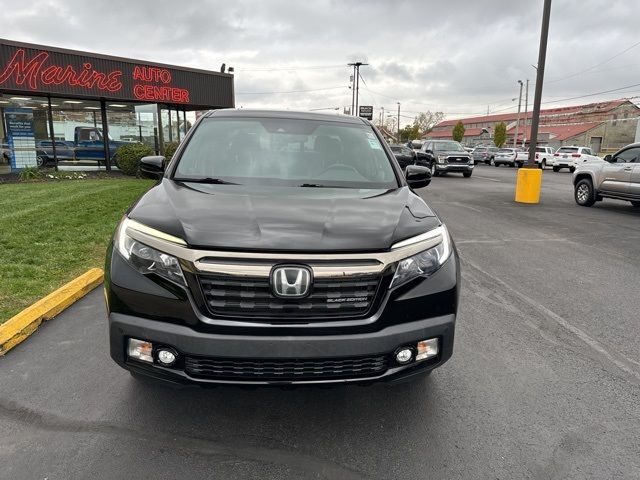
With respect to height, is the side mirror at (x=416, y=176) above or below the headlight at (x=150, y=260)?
above

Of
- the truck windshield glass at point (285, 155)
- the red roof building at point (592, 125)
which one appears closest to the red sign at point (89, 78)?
the truck windshield glass at point (285, 155)

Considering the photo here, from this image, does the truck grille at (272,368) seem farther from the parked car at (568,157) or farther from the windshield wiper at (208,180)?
the parked car at (568,157)

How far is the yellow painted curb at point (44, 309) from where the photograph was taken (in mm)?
3600

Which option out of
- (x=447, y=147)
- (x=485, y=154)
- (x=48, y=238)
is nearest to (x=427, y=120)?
(x=485, y=154)

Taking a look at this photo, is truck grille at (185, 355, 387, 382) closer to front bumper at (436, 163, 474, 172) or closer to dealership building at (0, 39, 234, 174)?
dealership building at (0, 39, 234, 174)

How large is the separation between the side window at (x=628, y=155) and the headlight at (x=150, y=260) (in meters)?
12.5

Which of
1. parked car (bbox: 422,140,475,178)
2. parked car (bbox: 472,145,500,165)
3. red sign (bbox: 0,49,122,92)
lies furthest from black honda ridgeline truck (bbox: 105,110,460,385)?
parked car (bbox: 472,145,500,165)

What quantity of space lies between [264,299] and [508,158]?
39.9 metres

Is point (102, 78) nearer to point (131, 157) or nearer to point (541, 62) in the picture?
point (131, 157)

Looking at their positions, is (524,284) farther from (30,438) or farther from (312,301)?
(30,438)

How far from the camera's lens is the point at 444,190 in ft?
55.3

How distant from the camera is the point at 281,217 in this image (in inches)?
96.7

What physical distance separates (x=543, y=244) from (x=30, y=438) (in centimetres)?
759

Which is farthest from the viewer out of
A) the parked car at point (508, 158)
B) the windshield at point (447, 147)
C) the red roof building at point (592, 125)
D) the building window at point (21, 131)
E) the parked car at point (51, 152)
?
the red roof building at point (592, 125)
